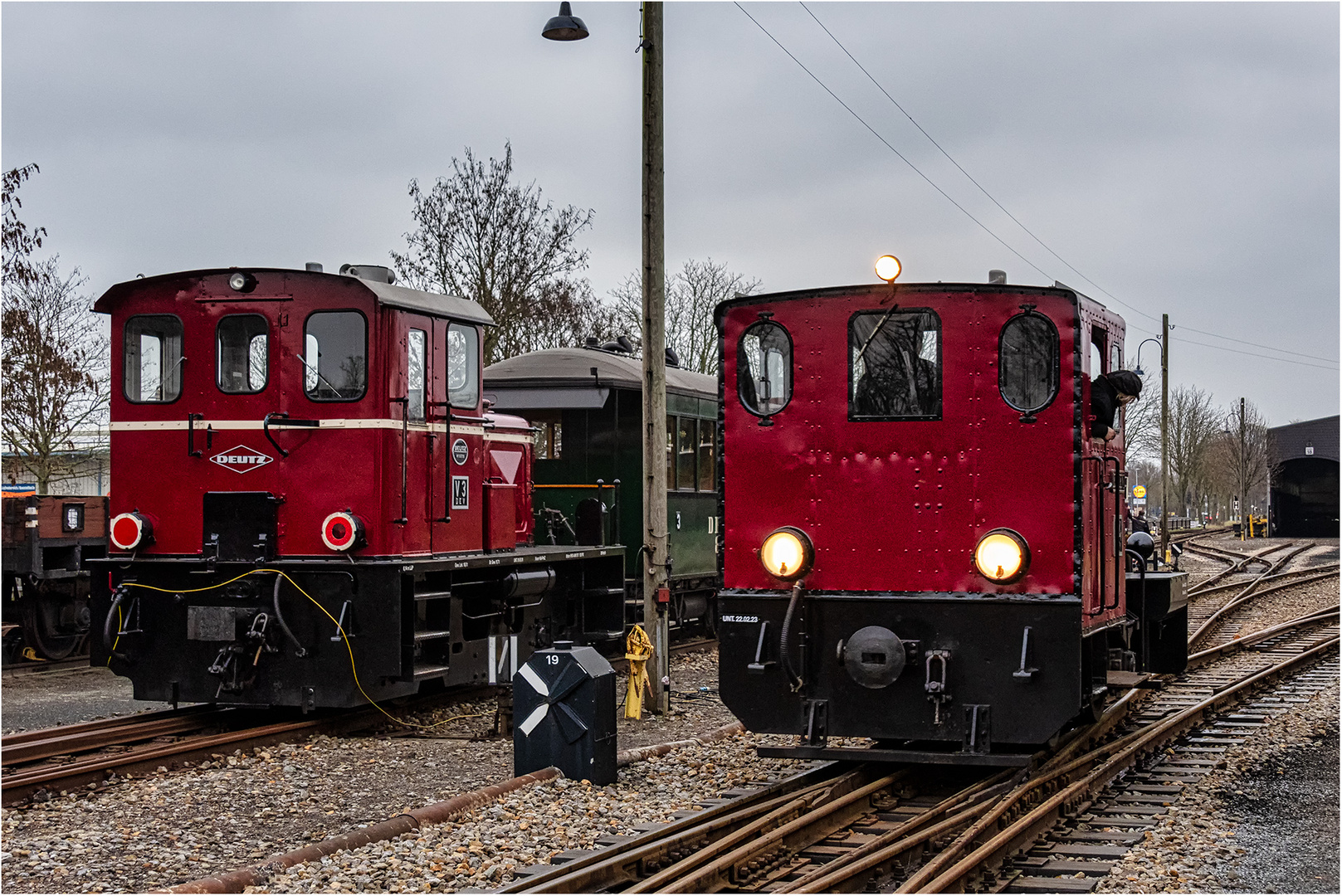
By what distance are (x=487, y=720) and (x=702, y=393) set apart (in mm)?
7018

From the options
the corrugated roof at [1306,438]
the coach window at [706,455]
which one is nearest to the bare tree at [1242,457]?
the corrugated roof at [1306,438]

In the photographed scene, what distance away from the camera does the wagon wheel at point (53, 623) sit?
51.1 ft

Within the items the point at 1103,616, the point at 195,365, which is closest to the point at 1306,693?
the point at 1103,616

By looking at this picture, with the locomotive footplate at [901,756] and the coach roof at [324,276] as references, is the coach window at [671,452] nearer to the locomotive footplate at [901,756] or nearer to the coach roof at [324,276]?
the coach roof at [324,276]

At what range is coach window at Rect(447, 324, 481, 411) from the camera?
11516mm

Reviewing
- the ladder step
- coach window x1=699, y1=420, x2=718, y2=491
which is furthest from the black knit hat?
coach window x1=699, y1=420, x2=718, y2=491

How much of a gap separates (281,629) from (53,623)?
6.94 meters

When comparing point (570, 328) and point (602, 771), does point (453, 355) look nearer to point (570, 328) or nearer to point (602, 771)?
point (602, 771)

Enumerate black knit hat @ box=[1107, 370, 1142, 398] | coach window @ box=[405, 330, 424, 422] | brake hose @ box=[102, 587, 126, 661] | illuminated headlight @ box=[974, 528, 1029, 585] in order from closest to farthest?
illuminated headlight @ box=[974, 528, 1029, 585]
black knit hat @ box=[1107, 370, 1142, 398]
brake hose @ box=[102, 587, 126, 661]
coach window @ box=[405, 330, 424, 422]

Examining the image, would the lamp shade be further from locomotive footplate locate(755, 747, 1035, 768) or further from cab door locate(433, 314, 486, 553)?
locomotive footplate locate(755, 747, 1035, 768)

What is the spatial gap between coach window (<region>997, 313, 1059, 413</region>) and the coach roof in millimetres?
4897

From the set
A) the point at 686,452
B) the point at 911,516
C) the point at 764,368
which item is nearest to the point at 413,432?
the point at 764,368

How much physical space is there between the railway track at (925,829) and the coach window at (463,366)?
4.79 meters

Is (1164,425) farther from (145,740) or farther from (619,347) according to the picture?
(145,740)
